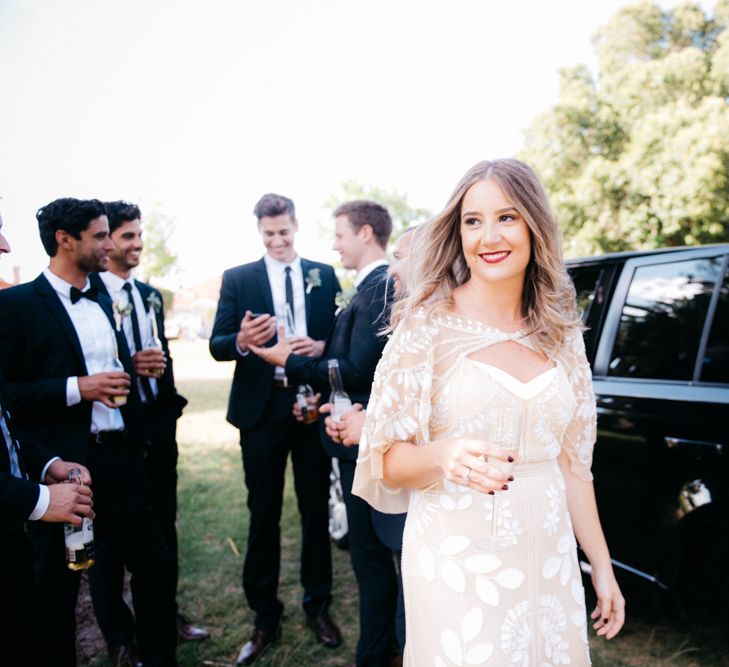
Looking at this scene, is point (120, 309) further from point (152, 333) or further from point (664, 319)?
point (664, 319)

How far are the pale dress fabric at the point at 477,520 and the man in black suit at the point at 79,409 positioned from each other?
1581 millimetres

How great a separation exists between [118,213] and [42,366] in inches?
56.4

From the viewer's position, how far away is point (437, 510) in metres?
1.66

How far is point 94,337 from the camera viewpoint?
2.82 m

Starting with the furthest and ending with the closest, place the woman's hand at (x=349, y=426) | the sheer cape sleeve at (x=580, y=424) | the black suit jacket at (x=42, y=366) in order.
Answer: the black suit jacket at (x=42, y=366) → the woman's hand at (x=349, y=426) → the sheer cape sleeve at (x=580, y=424)

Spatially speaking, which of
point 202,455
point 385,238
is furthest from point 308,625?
point 202,455

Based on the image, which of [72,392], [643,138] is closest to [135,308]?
[72,392]

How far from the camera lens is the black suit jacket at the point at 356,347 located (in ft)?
8.84

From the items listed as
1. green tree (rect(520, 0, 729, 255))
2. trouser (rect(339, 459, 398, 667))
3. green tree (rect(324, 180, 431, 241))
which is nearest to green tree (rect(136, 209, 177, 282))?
green tree (rect(324, 180, 431, 241))

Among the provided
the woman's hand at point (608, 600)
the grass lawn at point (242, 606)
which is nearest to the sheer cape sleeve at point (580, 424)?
the woman's hand at point (608, 600)

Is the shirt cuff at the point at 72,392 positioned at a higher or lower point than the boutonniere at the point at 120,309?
lower

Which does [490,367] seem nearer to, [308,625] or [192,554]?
[308,625]

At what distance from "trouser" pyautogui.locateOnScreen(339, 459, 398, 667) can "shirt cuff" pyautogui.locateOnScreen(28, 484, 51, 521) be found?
1.35 meters

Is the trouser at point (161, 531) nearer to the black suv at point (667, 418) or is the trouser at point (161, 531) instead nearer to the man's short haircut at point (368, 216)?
the man's short haircut at point (368, 216)
